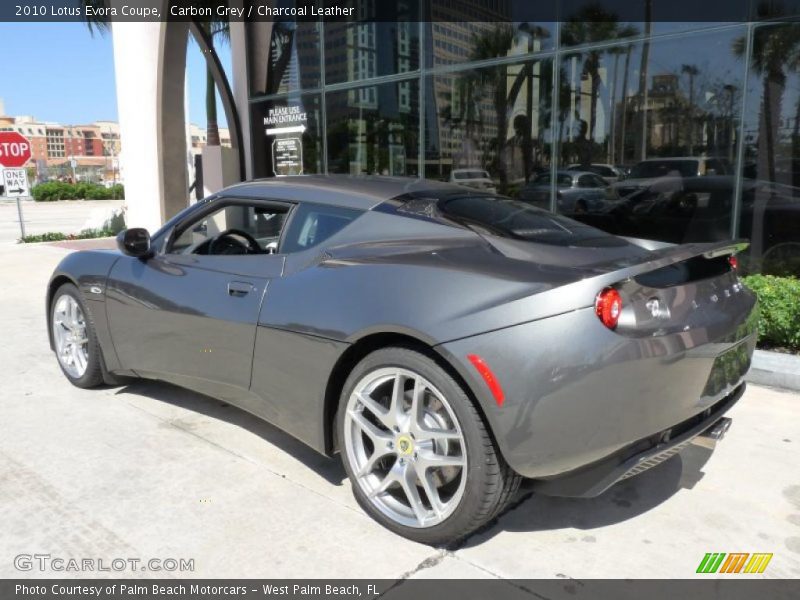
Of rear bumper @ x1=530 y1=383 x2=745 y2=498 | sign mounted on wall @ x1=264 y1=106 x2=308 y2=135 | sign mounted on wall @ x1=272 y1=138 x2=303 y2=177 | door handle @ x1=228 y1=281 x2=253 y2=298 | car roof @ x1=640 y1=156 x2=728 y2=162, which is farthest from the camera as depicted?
sign mounted on wall @ x1=272 y1=138 x2=303 y2=177

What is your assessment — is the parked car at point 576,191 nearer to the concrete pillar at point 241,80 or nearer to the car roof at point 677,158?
the car roof at point 677,158

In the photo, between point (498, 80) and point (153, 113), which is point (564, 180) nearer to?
point (498, 80)

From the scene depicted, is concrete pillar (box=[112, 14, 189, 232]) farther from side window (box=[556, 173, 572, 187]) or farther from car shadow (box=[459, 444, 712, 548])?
car shadow (box=[459, 444, 712, 548])

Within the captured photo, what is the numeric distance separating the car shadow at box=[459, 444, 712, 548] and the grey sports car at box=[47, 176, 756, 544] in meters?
0.34

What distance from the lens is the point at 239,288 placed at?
3.24 m

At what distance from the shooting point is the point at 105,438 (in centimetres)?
370

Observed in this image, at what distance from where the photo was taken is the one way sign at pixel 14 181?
15.0m

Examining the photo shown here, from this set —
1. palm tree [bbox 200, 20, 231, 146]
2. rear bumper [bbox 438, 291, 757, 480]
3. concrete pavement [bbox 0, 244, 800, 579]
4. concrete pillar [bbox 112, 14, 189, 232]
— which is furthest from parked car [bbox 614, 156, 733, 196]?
palm tree [bbox 200, 20, 231, 146]

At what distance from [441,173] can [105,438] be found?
21.6 ft

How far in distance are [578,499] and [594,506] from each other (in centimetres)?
9

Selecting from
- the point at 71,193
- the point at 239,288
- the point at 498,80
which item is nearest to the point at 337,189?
the point at 239,288

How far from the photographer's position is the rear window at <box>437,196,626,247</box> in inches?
113

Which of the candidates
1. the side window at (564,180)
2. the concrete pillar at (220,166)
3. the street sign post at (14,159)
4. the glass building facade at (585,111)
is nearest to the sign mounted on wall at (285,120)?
the glass building facade at (585,111)
